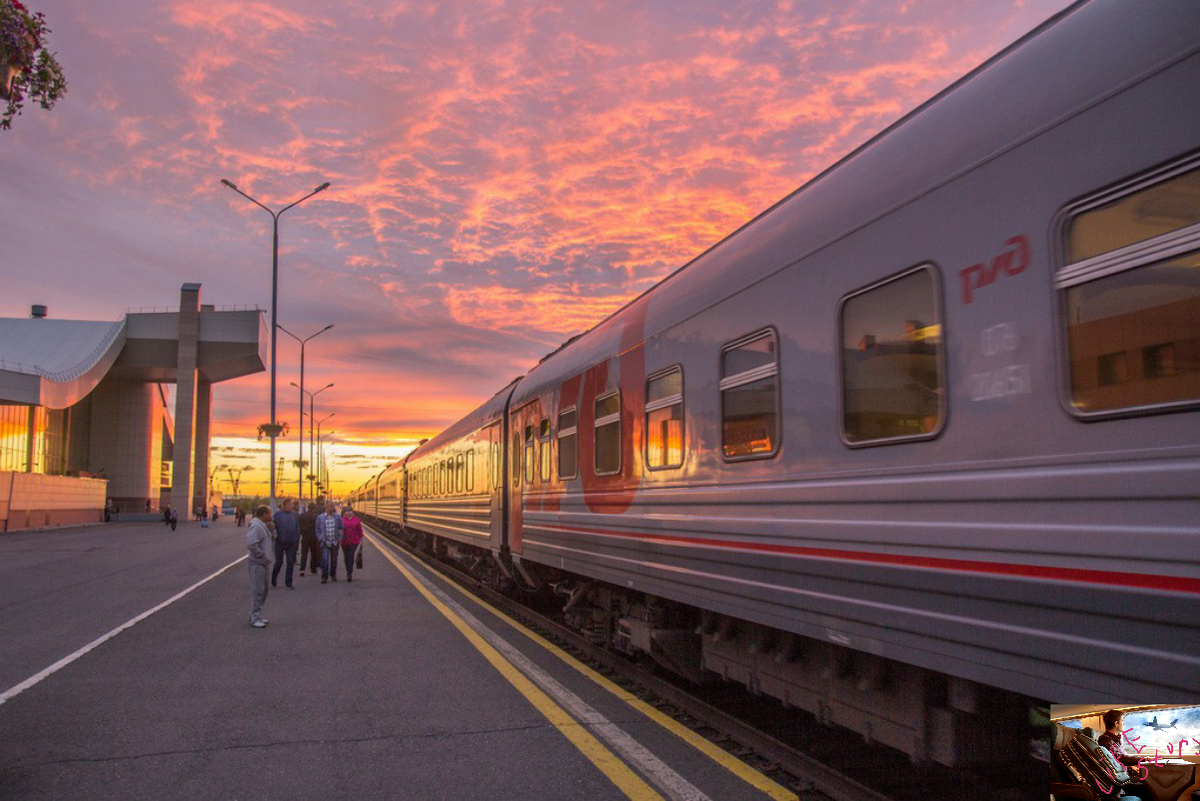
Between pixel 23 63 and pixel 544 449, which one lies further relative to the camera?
pixel 544 449

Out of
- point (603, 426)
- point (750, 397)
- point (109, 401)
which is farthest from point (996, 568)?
point (109, 401)

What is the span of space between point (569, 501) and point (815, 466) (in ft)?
15.5

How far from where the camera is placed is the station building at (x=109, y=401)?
61.2 meters

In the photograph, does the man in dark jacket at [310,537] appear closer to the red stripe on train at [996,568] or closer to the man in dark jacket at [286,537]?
the man in dark jacket at [286,537]

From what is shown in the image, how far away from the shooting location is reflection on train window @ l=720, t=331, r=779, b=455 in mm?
5094

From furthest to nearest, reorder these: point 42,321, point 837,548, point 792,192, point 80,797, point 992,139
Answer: point 42,321, point 792,192, point 80,797, point 837,548, point 992,139

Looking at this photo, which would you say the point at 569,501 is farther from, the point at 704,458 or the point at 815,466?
the point at 815,466

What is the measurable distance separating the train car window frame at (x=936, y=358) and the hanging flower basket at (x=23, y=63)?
16.2 ft

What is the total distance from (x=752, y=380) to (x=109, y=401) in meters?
88.2

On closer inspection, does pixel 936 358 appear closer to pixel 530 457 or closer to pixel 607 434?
pixel 607 434

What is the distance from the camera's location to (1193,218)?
9.01 feet

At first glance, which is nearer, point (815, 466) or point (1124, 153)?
point (1124, 153)

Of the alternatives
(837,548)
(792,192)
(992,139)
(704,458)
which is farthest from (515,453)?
(992,139)

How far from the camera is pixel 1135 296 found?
293 centimetres
